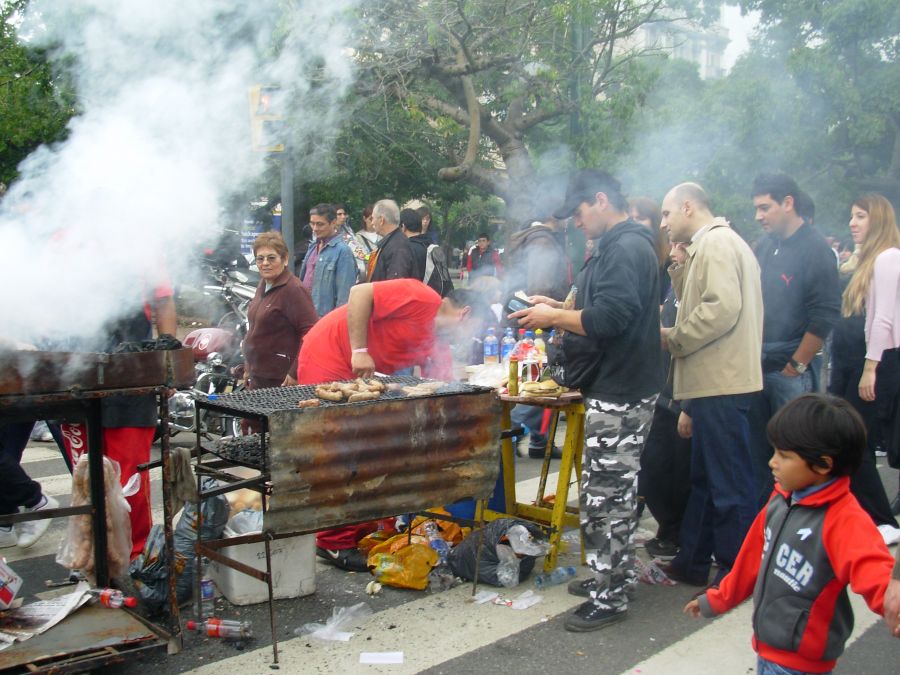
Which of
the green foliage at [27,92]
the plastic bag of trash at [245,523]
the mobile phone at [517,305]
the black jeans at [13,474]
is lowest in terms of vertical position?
the plastic bag of trash at [245,523]

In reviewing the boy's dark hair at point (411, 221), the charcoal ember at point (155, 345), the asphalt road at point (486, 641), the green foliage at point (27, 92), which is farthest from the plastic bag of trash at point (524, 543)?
the boy's dark hair at point (411, 221)

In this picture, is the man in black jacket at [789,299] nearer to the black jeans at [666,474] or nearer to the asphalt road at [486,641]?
the black jeans at [666,474]

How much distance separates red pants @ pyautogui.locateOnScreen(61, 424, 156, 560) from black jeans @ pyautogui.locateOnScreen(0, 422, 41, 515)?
0.48 m

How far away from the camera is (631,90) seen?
10.8m

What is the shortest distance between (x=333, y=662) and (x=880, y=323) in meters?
3.68

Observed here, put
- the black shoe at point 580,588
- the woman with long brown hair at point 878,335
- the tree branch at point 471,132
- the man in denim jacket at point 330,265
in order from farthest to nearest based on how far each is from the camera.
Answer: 1. the tree branch at point 471,132
2. the man in denim jacket at point 330,265
3. the woman with long brown hair at point 878,335
4. the black shoe at point 580,588

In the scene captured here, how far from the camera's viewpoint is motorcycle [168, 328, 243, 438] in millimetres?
7621

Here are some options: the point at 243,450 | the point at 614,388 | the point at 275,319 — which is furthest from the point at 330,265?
the point at 614,388

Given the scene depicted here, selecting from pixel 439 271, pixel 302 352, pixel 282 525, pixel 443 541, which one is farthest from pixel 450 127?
pixel 282 525

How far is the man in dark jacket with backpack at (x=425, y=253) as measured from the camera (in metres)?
7.84

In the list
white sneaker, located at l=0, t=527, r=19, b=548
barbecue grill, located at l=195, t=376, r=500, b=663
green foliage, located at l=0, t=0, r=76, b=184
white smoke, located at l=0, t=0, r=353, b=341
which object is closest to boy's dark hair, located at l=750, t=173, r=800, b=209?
barbecue grill, located at l=195, t=376, r=500, b=663

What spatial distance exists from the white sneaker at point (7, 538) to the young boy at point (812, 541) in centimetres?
435

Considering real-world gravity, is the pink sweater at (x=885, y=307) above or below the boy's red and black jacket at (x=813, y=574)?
above

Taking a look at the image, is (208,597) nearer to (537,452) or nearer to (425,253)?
(537,452)
